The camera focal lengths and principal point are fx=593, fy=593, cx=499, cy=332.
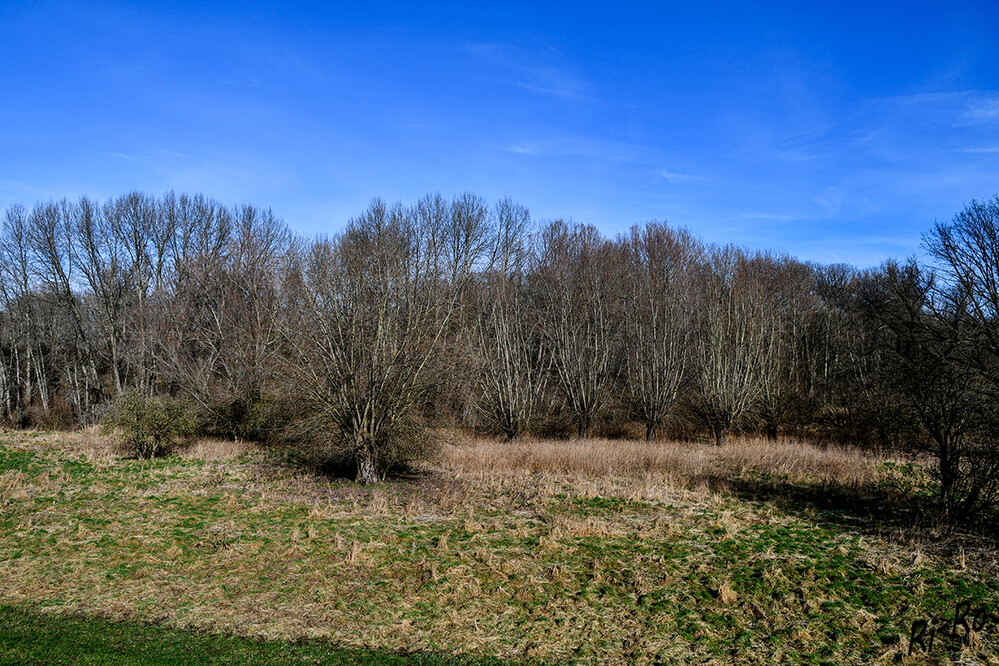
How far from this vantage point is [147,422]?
19297 millimetres

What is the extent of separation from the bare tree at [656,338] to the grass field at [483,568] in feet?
33.0

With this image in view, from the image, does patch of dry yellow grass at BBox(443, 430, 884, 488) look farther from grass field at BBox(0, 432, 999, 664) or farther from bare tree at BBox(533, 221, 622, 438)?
bare tree at BBox(533, 221, 622, 438)

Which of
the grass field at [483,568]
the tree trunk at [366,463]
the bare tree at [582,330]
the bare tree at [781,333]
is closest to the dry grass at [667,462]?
the grass field at [483,568]

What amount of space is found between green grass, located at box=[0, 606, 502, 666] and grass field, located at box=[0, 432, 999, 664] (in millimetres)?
50

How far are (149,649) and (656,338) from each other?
22.7m

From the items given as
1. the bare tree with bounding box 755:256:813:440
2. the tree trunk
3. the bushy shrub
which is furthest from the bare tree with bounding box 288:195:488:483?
the bare tree with bounding box 755:256:813:440

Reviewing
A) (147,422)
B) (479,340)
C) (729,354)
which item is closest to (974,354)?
(729,354)

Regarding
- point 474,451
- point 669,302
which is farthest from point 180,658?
point 669,302

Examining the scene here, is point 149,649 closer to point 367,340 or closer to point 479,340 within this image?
point 367,340

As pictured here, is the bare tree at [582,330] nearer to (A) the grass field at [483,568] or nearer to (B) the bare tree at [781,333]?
(B) the bare tree at [781,333]

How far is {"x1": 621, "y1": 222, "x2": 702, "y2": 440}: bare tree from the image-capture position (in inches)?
1046

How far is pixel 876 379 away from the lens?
1148 inches

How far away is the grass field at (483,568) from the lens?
771 cm

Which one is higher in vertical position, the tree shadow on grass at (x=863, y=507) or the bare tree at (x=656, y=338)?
the bare tree at (x=656, y=338)
